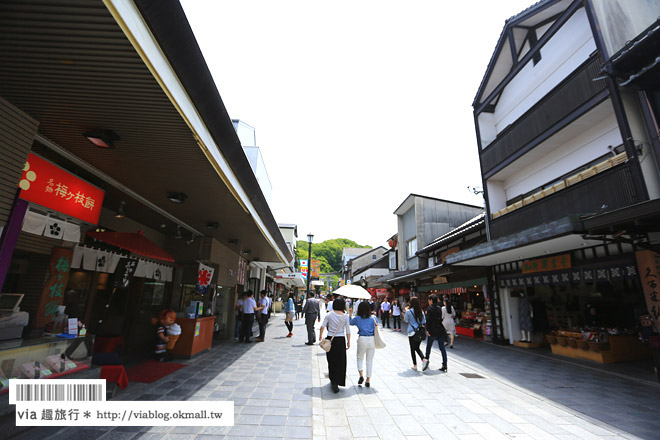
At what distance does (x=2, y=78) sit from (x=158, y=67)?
68.4 inches

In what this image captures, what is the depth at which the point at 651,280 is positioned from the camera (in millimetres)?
6871

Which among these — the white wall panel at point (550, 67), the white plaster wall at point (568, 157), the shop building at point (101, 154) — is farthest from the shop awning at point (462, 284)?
the shop building at point (101, 154)

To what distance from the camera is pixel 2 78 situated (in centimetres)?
293

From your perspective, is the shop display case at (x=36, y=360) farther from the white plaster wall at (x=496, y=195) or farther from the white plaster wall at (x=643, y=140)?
the white plaster wall at (x=496, y=195)

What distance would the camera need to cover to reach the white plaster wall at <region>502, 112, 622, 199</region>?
8.65 m

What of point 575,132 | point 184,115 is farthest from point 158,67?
point 575,132

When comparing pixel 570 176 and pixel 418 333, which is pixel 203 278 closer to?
pixel 418 333

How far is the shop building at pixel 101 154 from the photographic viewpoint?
98.2 inches

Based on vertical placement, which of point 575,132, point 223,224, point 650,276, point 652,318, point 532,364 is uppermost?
point 575,132

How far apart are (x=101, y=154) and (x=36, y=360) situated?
3.13 m

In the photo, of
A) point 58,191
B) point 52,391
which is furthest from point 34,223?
point 52,391

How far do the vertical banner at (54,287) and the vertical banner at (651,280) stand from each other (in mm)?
13483

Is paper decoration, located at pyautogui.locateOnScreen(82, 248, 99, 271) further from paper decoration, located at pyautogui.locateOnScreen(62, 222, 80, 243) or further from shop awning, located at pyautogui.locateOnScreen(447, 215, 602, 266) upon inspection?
shop awning, located at pyautogui.locateOnScreen(447, 215, 602, 266)

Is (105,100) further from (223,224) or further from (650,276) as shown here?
(650,276)
